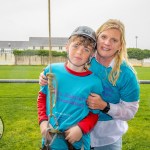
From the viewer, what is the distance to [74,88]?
2.31m

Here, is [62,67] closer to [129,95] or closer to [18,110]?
[129,95]

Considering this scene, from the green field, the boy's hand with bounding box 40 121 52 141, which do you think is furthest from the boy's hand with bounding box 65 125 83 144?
the green field

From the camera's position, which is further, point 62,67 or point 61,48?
point 61,48

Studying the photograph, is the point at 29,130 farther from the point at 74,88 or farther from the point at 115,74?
the point at 74,88

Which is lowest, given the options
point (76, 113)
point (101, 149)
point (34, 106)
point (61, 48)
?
point (61, 48)

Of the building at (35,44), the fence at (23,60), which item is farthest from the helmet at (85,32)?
the building at (35,44)

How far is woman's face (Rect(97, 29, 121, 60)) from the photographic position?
251 centimetres

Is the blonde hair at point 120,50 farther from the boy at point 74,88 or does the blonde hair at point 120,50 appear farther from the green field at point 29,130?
the green field at point 29,130

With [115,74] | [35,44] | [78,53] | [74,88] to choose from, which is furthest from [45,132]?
[35,44]

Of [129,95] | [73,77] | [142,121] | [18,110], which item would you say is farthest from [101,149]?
[18,110]

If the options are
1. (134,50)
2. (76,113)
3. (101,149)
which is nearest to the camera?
(76,113)

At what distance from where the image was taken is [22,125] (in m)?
6.93

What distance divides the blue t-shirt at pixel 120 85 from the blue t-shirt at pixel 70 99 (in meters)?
0.20

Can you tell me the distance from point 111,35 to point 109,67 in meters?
0.23
